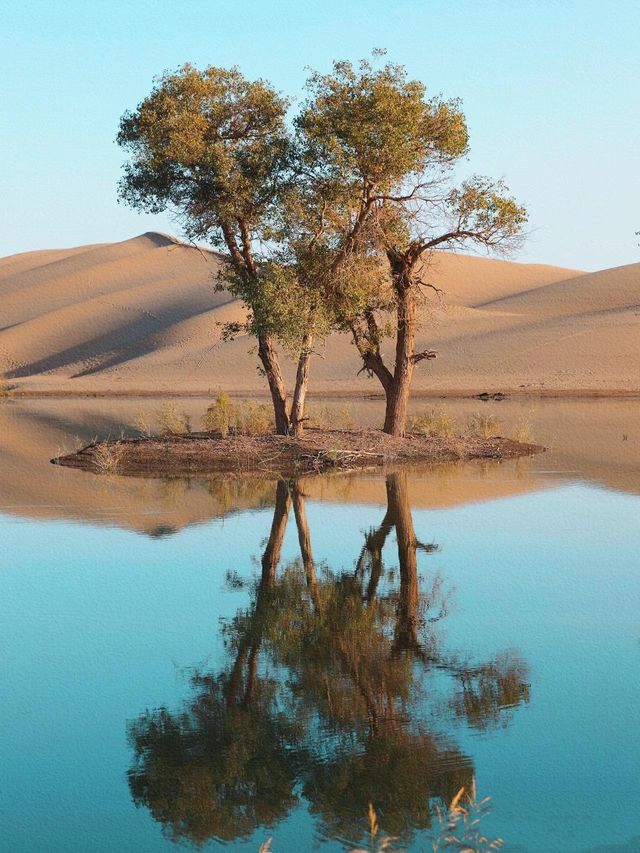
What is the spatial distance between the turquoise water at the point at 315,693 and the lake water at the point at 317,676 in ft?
0.07

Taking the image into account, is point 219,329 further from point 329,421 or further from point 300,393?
point 300,393

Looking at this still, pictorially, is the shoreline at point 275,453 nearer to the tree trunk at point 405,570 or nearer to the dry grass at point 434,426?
the dry grass at point 434,426

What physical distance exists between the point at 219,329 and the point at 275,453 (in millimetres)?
83693

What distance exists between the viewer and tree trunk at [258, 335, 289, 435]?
27.1 m

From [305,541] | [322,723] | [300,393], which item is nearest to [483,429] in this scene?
[300,393]

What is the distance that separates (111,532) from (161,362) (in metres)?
80.8

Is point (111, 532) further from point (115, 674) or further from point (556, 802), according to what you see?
point (556, 802)

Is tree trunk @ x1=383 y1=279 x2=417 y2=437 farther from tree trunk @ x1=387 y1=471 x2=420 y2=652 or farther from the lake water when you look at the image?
the lake water

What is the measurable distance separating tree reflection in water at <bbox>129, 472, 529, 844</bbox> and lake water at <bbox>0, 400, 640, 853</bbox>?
21 millimetres

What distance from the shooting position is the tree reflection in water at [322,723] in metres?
6.43

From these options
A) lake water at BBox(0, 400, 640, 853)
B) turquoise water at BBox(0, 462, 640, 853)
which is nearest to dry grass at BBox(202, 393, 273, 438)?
lake water at BBox(0, 400, 640, 853)

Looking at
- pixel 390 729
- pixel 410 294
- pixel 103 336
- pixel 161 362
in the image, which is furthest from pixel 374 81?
pixel 103 336

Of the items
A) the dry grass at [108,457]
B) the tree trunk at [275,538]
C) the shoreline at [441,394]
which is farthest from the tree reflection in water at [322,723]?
the shoreline at [441,394]

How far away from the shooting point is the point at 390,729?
7555mm
